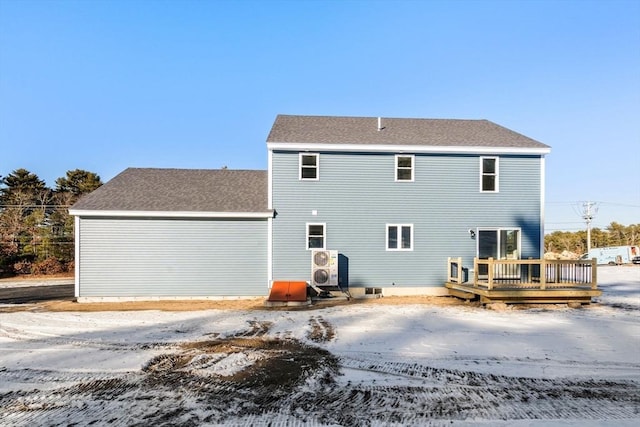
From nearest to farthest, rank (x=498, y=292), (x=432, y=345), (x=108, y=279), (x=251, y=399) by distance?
(x=251, y=399), (x=432, y=345), (x=498, y=292), (x=108, y=279)

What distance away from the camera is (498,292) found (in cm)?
1087

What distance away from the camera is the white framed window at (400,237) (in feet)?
43.8

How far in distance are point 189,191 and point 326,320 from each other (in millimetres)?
7945

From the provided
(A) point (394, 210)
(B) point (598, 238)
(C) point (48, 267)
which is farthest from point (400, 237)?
(B) point (598, 238)

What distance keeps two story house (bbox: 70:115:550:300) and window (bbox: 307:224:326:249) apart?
35 millimetres

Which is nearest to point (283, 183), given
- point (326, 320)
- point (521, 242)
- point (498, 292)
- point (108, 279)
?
point (326, 320)

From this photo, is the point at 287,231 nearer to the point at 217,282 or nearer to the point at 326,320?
the point at 217,282

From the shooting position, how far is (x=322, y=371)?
5.38 metres

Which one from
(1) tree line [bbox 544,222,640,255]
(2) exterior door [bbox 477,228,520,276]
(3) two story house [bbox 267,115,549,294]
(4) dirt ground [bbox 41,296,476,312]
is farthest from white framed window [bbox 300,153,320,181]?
(1) tree line [bbox 544,222,640,255]

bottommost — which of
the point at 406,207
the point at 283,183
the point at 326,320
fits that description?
the point at 326,320

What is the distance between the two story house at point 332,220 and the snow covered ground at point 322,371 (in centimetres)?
371

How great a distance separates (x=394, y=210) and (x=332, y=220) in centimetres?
225

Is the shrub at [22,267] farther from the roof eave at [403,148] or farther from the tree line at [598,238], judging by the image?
the tree line at [598,238]

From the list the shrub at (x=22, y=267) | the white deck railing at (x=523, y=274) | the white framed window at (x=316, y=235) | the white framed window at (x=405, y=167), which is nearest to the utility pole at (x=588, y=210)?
the white deck railing at (x=523, y=274)
